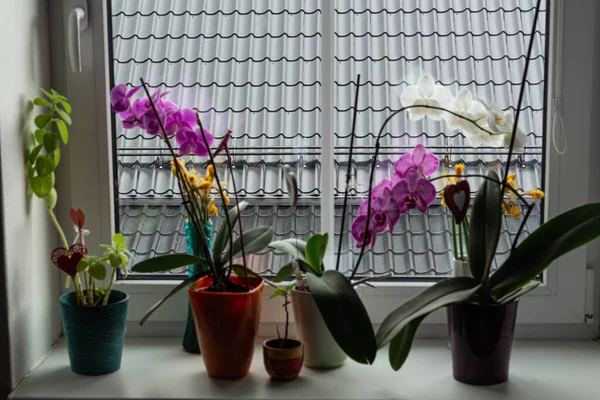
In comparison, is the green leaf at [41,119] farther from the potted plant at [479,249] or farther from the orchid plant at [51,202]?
the potted plant at [479,249]

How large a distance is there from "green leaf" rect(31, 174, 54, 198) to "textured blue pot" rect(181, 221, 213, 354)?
271 millimetres

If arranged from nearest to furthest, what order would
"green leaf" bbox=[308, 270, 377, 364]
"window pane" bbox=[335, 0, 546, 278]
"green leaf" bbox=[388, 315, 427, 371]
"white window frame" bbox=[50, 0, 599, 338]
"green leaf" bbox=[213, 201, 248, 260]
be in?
"green leaf" bbox=[308, 270, 377, 364] → "green leaf" bbox=[388, 315, 427, 371] → "green leaf" bbox=[213, 201, 248, 260] → "white window frame" bbox=[50, 0, 599, 338] → "window pane" bbox=[335, 0, 546, 278]

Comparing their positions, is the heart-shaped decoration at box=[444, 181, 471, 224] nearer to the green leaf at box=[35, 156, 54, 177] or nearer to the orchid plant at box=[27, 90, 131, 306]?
the orchid plant at box=[27, 90, 131, 306]

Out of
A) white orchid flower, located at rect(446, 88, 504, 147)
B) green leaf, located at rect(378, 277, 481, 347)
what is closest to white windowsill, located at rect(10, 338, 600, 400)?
green leaf, located at rect(378, 277, 481, 347)

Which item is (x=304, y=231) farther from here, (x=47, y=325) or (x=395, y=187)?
(x=47, y=325)

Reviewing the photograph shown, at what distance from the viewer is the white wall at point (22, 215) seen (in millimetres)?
1151

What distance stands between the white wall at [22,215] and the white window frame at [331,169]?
84 millimetres

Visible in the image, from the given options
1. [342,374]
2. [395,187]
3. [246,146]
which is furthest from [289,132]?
[342,374]

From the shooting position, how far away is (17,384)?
3.93ft

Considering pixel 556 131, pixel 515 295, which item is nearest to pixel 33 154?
pixel 515 295

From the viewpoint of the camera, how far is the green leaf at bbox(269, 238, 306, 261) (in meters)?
1.27

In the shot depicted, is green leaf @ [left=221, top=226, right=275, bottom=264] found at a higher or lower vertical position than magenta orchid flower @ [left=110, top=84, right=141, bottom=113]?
lower

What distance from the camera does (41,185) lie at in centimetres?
124

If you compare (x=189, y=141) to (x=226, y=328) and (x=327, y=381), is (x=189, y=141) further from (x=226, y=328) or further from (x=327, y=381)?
(x=327, y=381)
